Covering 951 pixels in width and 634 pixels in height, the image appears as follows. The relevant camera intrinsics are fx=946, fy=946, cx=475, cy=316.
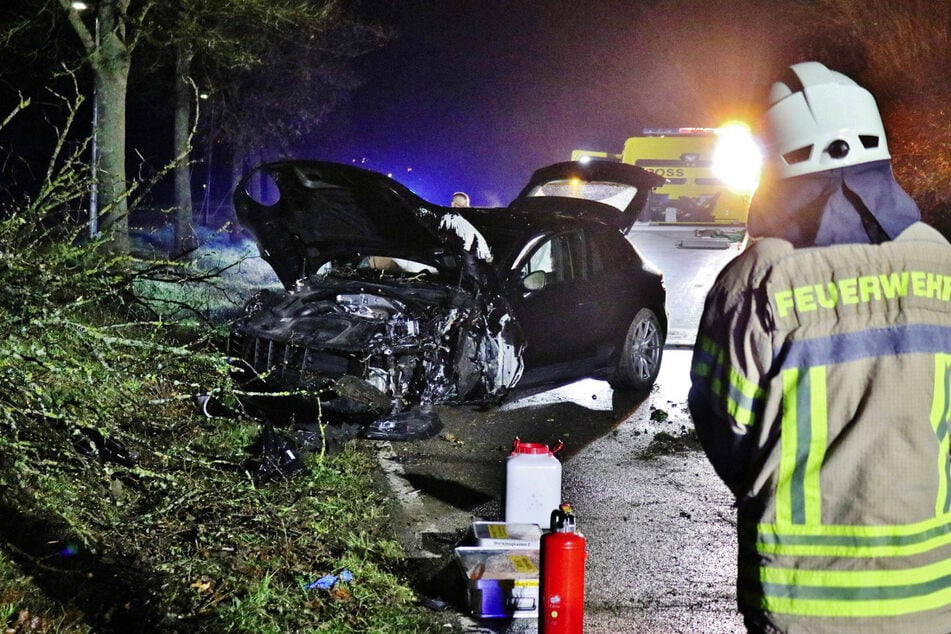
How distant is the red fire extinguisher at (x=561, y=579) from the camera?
3428 millimetres

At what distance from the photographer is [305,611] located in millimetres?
3891

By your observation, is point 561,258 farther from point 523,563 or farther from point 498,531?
point 523,563

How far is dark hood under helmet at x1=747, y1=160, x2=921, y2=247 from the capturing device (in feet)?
6.36

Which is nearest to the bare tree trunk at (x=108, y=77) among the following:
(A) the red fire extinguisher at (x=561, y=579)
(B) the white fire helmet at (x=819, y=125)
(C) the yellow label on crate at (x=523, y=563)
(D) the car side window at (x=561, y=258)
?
(D) the car side window at (x=561, y=258)

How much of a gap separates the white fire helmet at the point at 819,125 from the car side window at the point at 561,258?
5.22 meters

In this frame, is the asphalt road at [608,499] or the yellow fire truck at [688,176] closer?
the asphalt road at [608,499]

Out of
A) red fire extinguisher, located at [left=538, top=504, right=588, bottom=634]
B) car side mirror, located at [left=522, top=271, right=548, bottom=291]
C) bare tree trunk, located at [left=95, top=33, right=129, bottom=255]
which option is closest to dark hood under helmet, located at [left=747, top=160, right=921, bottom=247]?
red fire extinguisher, located at [left=538, top=504, right=588, bottom=634]

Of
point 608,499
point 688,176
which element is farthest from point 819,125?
point 688,176

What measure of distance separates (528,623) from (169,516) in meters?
1.70

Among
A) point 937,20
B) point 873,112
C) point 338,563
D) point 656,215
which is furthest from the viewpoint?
point 656,215

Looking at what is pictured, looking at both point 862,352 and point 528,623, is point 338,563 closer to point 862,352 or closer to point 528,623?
point 528,623

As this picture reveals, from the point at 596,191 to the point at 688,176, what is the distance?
12.9 metres

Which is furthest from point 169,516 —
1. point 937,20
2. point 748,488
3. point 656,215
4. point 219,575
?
point 656,215

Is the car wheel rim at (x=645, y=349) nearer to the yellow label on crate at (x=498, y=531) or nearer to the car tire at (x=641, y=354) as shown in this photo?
the car tire at (x=641, y=354)
